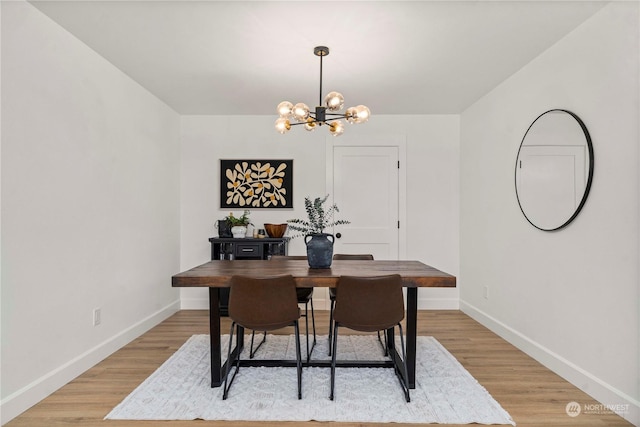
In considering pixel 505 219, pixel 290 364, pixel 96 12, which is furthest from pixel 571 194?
pixel 96 12

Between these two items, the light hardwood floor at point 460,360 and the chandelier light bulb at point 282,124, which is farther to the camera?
the chandelier light bulb at point 282,124

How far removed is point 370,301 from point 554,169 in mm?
1775

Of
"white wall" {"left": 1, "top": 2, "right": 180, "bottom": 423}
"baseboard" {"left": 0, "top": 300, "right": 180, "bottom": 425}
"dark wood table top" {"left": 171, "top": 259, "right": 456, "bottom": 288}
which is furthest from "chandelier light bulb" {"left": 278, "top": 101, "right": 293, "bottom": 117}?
"baseboard" {"left": 0, "top": 300, "right": 180, "bottom": 425}

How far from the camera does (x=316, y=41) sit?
283cm

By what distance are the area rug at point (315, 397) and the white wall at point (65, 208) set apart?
2.13 feet

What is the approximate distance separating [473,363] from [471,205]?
2081 millimetres

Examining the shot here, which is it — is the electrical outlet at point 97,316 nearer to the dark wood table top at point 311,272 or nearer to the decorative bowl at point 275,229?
the dark wood table top at point 311,272

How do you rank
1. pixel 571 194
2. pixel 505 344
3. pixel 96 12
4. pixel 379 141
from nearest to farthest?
pixel 96 12
pixel 571 194
pixel 505 344
pixel 379 141

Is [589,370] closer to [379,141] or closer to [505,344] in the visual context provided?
[505,344]

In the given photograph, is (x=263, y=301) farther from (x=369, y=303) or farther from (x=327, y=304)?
(x=327, y=304)

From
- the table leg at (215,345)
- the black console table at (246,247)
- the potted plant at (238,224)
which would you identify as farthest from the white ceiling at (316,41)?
the table leg at (215,345)

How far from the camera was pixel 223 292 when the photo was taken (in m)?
4.39

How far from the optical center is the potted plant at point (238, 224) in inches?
181

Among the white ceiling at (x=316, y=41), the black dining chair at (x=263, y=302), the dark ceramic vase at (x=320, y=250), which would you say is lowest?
the black dining chair at (x=263, y=302)
